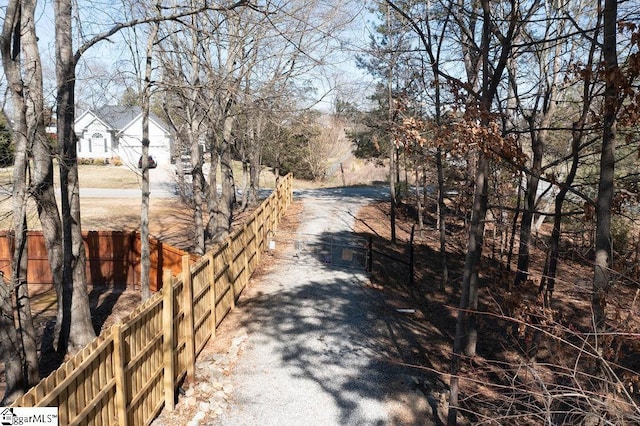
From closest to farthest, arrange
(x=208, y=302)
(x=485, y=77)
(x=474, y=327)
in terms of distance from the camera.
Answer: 1. (x=485, y=77)
2. (x=208, y=302)
3. (x=474, y=327)

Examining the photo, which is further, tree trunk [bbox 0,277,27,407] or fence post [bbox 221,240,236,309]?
fence post [bbox 221,240,236,309]

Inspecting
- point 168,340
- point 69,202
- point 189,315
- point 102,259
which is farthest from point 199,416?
point 102,259

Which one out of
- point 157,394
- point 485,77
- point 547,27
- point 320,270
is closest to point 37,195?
point 157,394

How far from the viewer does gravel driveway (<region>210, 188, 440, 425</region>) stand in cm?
627

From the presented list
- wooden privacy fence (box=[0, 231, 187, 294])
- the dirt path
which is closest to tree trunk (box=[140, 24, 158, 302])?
the dirt path

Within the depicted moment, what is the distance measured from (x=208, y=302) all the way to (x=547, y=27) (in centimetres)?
941

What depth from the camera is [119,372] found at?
15.1ft

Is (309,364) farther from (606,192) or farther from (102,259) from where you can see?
(102,259)

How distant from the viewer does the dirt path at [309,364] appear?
6223 mm

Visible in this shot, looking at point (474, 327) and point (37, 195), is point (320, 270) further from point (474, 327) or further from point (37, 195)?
point (37, 195)

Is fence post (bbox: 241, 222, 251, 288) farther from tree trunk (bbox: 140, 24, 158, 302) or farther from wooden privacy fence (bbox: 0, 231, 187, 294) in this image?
wooden privacy fence (bbox: 0, 231, 187, 294)

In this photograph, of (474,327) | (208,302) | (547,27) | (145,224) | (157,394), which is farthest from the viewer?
(547,27)

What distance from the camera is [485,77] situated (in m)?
6.38

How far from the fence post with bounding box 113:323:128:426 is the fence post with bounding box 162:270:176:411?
3.67 ft
